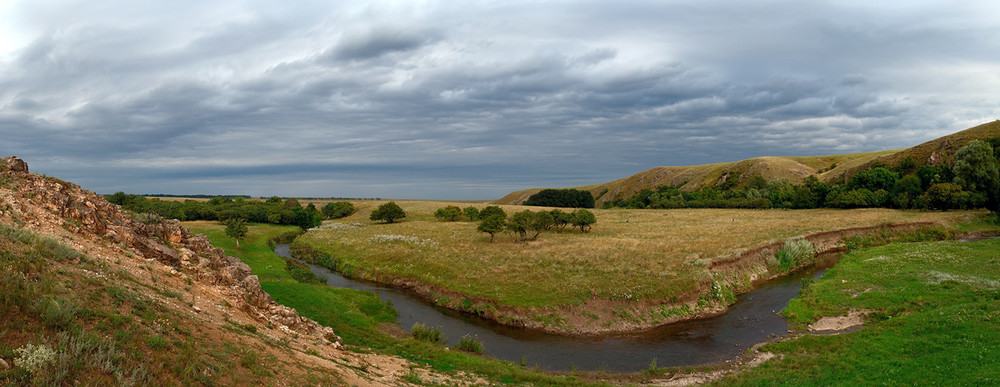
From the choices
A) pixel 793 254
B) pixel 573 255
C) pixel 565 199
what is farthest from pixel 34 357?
pixel 565 199

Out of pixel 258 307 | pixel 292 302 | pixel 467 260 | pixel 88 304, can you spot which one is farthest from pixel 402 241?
pixel 88 304

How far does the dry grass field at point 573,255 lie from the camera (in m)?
32.5

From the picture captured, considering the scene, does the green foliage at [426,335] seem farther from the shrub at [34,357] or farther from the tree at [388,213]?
the tree at [388,213]

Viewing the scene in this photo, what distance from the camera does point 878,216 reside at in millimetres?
65438

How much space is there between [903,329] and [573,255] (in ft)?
83.8

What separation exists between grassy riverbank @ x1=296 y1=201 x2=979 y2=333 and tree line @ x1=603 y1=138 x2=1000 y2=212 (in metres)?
8.02

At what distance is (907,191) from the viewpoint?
260 feet

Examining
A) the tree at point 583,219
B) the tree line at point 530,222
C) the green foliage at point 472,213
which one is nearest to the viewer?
the tree line at point 530,222

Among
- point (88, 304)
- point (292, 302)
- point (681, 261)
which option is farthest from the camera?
point (681, 261)

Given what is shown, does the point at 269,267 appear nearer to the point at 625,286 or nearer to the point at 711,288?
the point at 625,286

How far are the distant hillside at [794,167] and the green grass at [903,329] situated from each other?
272ft

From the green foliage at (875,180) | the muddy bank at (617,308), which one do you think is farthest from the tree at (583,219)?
the green foliage at (875,180)

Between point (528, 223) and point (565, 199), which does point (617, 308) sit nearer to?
point (528, 223)

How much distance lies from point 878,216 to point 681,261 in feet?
168
